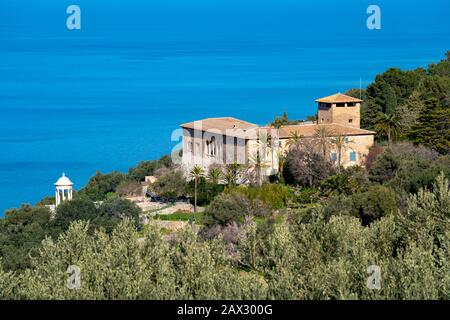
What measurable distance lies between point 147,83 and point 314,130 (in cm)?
6575

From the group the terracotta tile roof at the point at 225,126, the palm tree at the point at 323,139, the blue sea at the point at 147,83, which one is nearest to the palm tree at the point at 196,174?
the terracotta tile roof at the point at 225,126

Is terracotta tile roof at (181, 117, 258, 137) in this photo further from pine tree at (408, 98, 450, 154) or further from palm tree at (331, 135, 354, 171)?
pine tree at (408, 98, 450, 154)

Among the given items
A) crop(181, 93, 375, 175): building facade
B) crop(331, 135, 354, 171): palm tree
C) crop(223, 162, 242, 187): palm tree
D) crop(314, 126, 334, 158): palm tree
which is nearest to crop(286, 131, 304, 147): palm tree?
crop(181, 93, 375, 175): building facade

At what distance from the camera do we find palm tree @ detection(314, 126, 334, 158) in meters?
36.4

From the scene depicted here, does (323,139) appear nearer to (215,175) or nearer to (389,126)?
(389,126)

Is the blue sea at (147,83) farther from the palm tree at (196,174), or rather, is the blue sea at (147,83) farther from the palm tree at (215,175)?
the palm tree at (215,175)

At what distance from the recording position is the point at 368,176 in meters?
34.7

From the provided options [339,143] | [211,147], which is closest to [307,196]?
[339,143]

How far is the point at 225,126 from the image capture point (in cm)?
3875

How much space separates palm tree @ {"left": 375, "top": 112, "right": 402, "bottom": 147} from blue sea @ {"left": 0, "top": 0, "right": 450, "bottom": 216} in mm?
19905

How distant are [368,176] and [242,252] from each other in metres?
11.6

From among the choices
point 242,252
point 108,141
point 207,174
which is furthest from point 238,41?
point 242,252

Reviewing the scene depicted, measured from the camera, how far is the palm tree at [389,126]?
38.8 m

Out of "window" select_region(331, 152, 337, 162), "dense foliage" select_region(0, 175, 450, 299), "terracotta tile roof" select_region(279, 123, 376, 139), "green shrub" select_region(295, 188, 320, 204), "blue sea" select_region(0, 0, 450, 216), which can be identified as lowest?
"dense foliage" select_region(0, 175, 450, 299)
